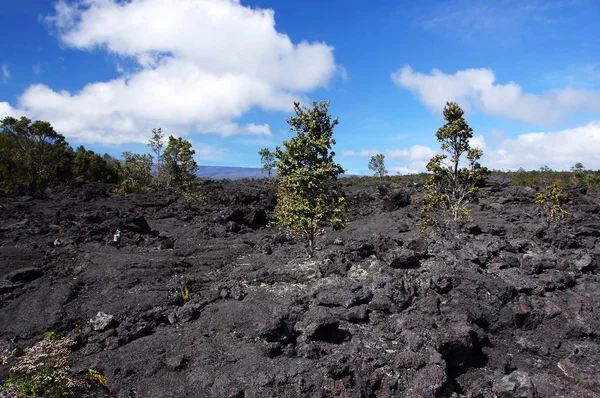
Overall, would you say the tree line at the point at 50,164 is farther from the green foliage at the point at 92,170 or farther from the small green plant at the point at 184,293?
the small green plant at the point at 184,293

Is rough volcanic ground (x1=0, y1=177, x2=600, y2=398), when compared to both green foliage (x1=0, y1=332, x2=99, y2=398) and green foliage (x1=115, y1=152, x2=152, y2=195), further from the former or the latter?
green foliage (x1=115, y1=152, x2=152, y2=195)

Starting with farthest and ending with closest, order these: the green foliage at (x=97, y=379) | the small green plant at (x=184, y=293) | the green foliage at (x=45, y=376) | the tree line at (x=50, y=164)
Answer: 1. the tree line at (x=50, y=164)
2. the small green plant at (x=184, y=293)
3. the green foliage at (x=97, y=379)
4. the green foliage at (x=45, y=376)

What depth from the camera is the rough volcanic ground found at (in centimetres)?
816

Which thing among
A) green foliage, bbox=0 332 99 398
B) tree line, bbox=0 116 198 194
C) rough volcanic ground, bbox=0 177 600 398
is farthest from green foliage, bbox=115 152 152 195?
green foliage, bbox=0 332 99 398

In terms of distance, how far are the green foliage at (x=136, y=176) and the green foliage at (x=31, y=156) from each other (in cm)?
963

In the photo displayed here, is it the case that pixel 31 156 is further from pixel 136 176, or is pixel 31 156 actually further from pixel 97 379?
pixel 97 379

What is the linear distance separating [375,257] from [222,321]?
21.4 feet

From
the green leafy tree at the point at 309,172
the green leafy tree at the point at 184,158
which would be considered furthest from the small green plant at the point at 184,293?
the green leafy tree at the point at 184,158

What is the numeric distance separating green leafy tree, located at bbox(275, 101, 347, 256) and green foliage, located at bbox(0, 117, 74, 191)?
130 feet

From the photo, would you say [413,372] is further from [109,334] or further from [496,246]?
[496,246]

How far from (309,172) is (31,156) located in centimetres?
4622

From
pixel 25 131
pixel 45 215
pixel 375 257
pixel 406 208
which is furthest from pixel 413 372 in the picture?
pixel 25 131

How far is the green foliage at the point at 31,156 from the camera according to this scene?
147 feet

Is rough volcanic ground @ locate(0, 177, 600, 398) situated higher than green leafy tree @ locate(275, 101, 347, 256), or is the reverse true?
green leafy tree @ locate(275, 101, 347, 256)
